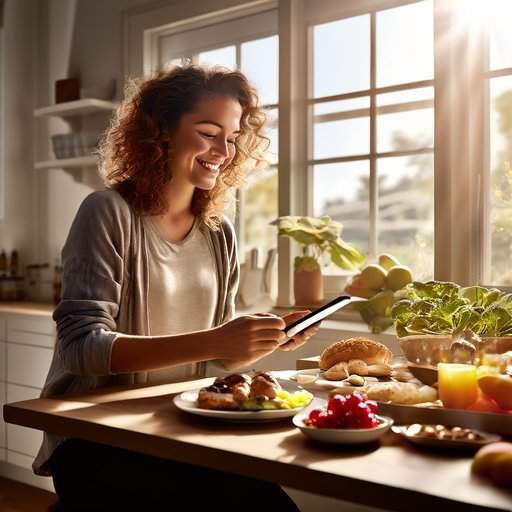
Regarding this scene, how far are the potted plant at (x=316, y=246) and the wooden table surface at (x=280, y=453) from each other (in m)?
1.54

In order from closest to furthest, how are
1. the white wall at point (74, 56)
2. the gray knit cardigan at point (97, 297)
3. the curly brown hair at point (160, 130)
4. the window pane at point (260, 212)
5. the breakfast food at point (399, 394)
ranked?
the breakfast food at point (399, 394)
the gray knit cardigan at point (97, 297)
the curly brown hair at point (160, 130)
the window pane at point (260, 212)
the white wall at point (74, 56)

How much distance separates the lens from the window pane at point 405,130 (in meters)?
2.96

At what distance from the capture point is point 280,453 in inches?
42.9

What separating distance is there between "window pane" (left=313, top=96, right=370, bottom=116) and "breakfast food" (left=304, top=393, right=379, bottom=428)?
219 centimetres

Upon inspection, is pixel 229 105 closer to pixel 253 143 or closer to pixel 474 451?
pixel 253 143

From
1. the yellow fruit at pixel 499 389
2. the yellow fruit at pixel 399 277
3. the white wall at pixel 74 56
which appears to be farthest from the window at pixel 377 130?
the yellow fruit at pixel 499 389

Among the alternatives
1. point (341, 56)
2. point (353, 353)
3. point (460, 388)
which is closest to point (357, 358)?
point (353, 353)

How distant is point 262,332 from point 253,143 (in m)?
0.88

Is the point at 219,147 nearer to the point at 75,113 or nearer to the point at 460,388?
the point at 460,388

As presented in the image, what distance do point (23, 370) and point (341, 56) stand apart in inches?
82.8

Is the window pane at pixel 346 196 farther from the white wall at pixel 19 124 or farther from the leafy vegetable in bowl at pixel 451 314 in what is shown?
the white wall at pixel 19 124

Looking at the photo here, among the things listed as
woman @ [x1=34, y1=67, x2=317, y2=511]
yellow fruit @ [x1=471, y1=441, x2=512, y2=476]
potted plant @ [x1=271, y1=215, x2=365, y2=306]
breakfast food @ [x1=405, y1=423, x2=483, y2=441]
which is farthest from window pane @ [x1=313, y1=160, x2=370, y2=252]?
yellow fruit @ [x1=471, y1=441, x2=512, y2=476]

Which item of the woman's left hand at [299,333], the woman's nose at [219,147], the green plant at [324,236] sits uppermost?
the woman's nose at [219,147]

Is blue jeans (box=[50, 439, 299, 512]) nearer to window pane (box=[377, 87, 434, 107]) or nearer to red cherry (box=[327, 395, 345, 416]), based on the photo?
red cherry (box=[327, 395, 345, 416])
